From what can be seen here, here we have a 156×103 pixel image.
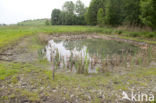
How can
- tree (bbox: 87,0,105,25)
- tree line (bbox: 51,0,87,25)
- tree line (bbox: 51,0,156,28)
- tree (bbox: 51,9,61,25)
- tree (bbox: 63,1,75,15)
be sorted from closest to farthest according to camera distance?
tree line (bbox: 51,0,156,28) → tree (bbox: 87,0,105,25) → tree line (bbox: 51,0,87,25) → tree (bbox: 51,9,61,25) → tree (bbox: 63,1,75,15)

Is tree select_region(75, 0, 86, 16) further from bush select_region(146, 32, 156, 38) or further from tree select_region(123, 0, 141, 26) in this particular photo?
bush select_region(146, 32, 156, 38)

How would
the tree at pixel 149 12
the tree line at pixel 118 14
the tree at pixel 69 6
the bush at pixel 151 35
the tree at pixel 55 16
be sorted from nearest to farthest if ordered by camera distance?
the bush at pixel 151 35, the tree at pixel 149 12, the tree line at pixel 118 14, the tree at pixel 55 16, the tree at pixel 69 6

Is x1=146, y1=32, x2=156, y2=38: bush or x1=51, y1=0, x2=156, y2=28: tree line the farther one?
x1=51, y1=0, x2=156, y2=28: tree line

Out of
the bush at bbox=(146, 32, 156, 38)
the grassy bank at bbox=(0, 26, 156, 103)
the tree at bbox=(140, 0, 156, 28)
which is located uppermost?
the tree at bbox=(140, 0, 156, 28)

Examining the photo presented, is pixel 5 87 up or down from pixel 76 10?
down

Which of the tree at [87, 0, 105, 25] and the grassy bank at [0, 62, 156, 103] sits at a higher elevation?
the tree at [87, 0, 105, 25]

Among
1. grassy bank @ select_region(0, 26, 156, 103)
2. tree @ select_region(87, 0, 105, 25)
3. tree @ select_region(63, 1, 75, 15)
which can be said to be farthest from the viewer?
tree @ select_region(63, 1, 75, 15)

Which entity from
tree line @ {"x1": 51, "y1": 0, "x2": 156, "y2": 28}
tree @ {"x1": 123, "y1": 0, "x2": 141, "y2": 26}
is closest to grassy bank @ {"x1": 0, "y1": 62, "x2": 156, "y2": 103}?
tree line @ {"x1": 51, "y1": 0, "x2": 156, "y2": 28}

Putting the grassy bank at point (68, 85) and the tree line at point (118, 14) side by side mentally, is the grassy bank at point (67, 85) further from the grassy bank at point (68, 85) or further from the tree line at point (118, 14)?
the tree line at point (118, 14)

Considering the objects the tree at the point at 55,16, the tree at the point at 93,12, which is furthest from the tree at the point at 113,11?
the tree at the point at 55,16

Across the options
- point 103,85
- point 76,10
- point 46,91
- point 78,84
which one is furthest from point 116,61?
point 76,10

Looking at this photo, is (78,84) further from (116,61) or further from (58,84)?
(116,61)

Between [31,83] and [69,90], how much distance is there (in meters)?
1.74

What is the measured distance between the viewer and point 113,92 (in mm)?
4711
